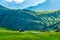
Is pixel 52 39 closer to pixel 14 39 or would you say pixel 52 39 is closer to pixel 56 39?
pixel 56 39

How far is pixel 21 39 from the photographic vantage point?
97250mm

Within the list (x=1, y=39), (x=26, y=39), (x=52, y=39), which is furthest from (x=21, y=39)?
(x=52, y=39)

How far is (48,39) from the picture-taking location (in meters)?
101

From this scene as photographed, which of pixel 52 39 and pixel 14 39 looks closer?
pixel 14 39

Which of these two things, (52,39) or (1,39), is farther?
(52,39)

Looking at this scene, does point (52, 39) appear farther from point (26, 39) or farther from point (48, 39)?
point (26, 39)

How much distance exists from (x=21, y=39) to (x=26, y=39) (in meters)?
2.54

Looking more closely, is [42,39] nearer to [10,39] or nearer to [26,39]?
[26,39]

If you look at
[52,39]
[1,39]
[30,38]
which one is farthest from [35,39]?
[1,39]

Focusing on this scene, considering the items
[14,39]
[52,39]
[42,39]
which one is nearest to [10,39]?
[14,39]

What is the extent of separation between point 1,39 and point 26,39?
41.1ft

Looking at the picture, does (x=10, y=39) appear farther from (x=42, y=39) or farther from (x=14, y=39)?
(x=42, y=39)

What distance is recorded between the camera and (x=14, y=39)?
95938 mm

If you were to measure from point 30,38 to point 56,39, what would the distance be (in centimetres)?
1460
